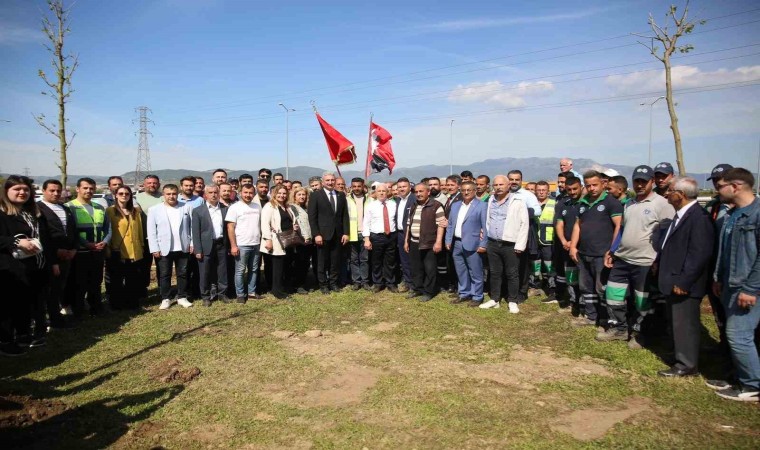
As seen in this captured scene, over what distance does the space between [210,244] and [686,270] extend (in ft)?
23.0

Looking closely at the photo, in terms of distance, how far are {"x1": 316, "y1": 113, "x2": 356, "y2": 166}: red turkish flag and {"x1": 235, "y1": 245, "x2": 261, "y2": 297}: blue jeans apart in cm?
402

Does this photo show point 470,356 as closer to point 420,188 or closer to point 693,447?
point 693,447

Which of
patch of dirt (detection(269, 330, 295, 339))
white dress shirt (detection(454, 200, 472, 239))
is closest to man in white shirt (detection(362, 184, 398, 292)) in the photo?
white dress shirt (detection(454, 200, 472, 239))

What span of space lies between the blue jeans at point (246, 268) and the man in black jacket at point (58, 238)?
2510 mm

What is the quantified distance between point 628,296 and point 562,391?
2198 mm

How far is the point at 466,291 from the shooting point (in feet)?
26.4

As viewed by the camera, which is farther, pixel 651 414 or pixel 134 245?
pixel 134 245

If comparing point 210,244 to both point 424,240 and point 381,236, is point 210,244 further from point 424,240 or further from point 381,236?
point 424,240

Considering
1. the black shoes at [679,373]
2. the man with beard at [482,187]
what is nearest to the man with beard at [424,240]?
the man with beard at [482,187]

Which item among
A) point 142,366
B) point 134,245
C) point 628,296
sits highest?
point 134,245

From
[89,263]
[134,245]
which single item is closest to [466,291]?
[134,245]

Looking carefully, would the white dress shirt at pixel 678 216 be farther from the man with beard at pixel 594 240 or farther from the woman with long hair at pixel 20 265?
the woman with long hair at pixel 20 265

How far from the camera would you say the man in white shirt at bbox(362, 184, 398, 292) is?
8695mm

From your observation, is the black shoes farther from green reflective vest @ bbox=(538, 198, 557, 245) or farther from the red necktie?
the red necktie
